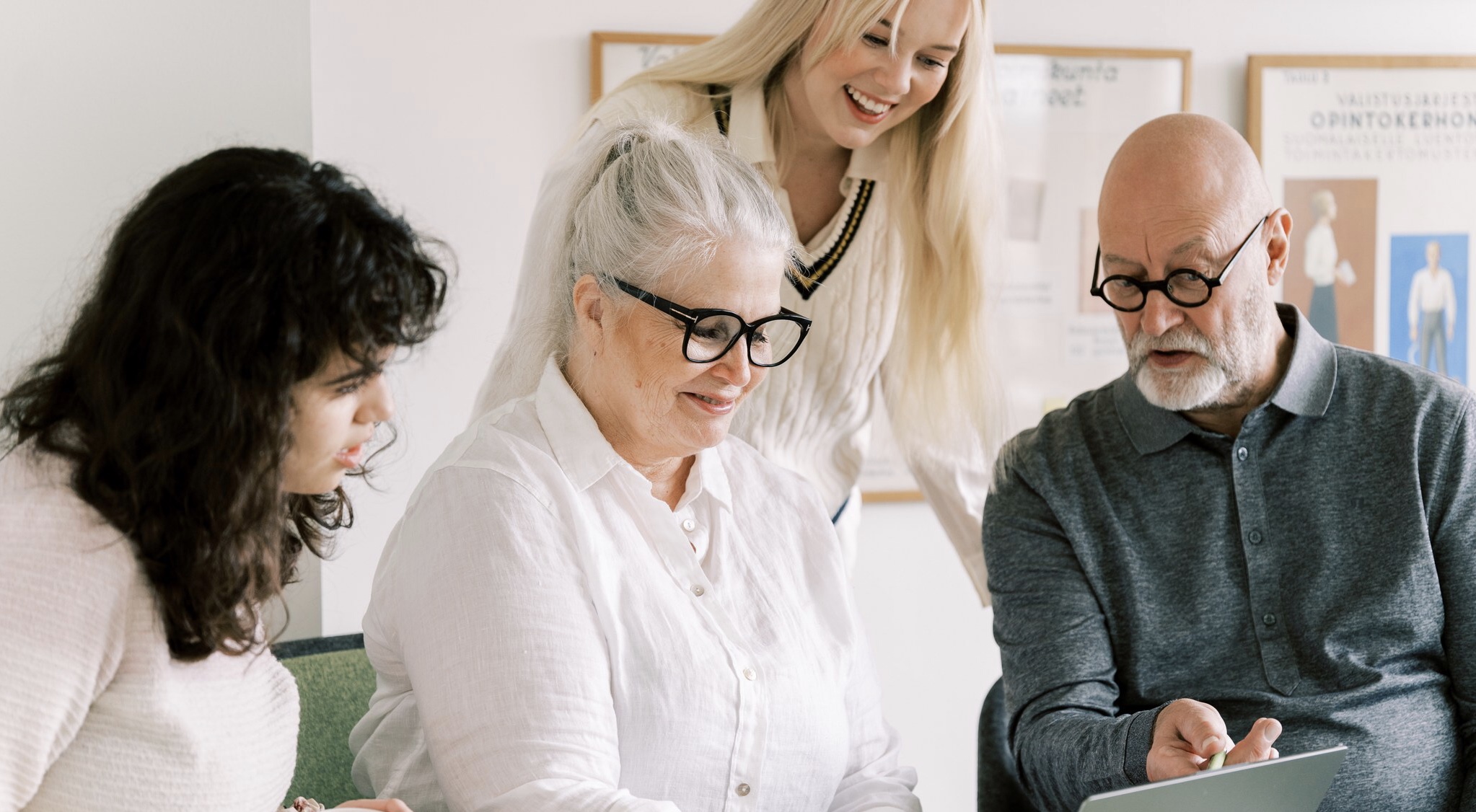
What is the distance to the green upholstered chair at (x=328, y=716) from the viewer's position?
5.50 feet

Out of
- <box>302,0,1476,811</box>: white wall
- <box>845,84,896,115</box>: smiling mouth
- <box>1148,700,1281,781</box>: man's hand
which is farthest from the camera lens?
<box>302,0,1476,811</box>: white wall

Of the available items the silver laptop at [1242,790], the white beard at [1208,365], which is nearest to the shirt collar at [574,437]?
the silver laptop at [1242,790]

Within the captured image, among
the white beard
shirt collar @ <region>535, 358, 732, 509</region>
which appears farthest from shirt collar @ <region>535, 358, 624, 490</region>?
the white beard

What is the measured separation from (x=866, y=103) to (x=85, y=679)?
4.35 feet

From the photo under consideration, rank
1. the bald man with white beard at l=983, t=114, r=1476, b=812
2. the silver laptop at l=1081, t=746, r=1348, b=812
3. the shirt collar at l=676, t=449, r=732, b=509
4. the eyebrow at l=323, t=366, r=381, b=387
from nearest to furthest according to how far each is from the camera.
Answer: the eyebrow at l=323, t=366, r=381, b=387 → the silver laptop at l=1081, t=746, r=1348, b=812 → the shirt collar at l=676, t=449, r=732, b=509 → the bald man with white beard at l=983, t=114, r=1476, b=812

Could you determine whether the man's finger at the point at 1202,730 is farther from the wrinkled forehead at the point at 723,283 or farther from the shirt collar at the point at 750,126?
the shirt collar at the point at 750,126

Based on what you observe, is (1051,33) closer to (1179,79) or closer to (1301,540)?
(1179,79)

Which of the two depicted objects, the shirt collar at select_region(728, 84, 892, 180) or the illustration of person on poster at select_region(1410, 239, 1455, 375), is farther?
the illustration of person on poster at select_region(1410, 239, 1455, 375)

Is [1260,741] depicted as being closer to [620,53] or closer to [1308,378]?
[1308,378]

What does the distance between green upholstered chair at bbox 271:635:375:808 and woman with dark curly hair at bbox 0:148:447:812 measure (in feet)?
2.35

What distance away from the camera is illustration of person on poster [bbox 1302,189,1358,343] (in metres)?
3.07

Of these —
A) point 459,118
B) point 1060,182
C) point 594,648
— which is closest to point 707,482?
point 594,648

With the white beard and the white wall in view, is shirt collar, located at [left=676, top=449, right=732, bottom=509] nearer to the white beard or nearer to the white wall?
the white beard

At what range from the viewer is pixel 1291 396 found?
1.77 m
